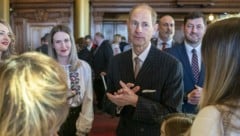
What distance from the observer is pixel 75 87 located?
289cm

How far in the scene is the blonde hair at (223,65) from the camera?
1.32 meters

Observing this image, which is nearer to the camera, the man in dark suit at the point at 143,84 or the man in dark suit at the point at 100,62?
the man in dark suit at the point at 143,84

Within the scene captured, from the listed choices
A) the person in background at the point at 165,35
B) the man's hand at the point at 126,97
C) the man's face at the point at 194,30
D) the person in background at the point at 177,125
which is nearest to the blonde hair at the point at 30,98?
the person in background at the point at 177,125

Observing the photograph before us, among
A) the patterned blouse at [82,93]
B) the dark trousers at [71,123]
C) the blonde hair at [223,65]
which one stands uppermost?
the blonde hair at [223,65]

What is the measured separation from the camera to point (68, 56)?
2.96m

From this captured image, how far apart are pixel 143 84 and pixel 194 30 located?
3.38ft

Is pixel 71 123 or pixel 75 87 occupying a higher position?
pixel 75 87

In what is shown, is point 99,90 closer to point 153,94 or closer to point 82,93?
point 82,93

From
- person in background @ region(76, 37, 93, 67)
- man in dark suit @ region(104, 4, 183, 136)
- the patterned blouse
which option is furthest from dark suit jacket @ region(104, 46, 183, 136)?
person in background @ region(76, 37, 93, 67)

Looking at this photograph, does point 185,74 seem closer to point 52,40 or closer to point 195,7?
point 52,40

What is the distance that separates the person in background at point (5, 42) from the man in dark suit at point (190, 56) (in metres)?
1.28

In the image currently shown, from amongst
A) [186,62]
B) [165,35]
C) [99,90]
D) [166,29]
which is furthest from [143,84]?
[99,90]

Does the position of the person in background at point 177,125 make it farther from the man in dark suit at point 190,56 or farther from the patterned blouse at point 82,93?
the patterned blouse at point 82,93

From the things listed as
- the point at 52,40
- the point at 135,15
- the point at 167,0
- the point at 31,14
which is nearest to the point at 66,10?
the point at 31,14
